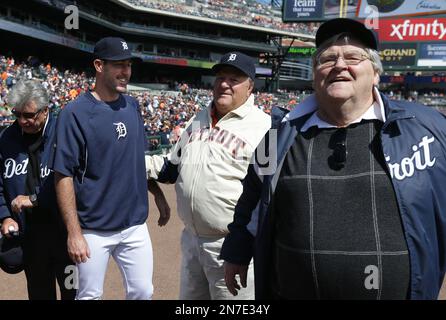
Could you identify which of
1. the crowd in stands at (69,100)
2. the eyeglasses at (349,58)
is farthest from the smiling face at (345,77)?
the crowd in stands at (69,100)

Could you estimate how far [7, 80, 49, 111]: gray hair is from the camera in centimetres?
254

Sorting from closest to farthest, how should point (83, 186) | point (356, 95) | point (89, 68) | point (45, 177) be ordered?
point (356, 95) < point (83, 186) < point (45, 177) < point (89, 68)

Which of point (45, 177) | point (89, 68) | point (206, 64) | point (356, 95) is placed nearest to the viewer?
point (356, 95)

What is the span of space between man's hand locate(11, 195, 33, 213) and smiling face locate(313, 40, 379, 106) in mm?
1877

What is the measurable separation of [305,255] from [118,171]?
132cm

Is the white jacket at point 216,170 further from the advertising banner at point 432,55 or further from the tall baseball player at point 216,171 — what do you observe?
the advertising banner at point 432,55

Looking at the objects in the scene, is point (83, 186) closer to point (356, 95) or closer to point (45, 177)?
point (45, 177)

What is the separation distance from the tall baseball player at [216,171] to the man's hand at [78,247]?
0.59 metres

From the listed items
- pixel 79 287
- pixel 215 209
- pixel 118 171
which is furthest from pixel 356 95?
pixel 79 287

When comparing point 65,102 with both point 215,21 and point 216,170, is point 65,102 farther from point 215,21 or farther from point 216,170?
point 215,21

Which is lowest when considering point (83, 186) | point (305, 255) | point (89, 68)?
point (305, 255)

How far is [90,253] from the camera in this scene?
2465 mm

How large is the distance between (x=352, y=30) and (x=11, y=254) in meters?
2.40

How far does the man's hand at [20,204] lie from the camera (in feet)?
8.35
